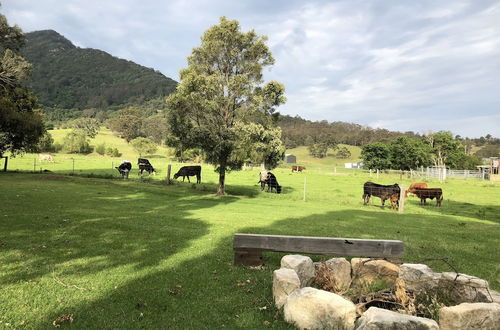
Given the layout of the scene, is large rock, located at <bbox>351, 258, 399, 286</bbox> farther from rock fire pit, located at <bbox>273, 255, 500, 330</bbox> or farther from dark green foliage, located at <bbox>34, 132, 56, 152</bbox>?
dark green foliage, located at <bbox>34, 132, 56, 152</bbox>

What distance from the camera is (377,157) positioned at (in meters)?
94.8

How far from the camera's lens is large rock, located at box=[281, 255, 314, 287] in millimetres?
6039

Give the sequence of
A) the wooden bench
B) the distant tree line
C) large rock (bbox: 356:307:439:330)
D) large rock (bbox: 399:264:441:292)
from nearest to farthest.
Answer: large rock (bbox: 356:307:439:330) < large rock (bbox: 399:264:441:292) < the wooden bench < the distant tree line

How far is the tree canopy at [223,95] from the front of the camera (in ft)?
77.9

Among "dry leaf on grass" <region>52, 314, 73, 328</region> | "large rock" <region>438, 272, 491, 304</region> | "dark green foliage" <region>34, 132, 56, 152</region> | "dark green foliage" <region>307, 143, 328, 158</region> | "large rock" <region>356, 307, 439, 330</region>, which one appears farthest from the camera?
"dark green foliage" <region>307, 143, 328, 158</region>

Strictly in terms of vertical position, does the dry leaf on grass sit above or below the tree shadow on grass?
above

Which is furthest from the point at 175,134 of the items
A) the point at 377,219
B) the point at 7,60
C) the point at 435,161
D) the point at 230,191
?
the point at 435,161

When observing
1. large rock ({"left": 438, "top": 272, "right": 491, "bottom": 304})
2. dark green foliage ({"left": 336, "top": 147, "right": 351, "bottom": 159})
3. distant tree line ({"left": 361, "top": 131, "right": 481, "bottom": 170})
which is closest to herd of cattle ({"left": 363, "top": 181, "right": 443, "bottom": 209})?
large rock ({"left": 438, "top": 272, "right": 491, "bottom": 304})

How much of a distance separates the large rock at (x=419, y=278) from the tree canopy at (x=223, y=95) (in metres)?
18.3

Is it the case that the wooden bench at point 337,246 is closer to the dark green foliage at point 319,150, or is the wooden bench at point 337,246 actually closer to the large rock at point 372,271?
the large rock at point 372,271

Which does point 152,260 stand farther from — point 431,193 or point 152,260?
point 431,193

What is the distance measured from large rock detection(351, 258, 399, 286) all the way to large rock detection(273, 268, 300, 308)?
1.80 metres

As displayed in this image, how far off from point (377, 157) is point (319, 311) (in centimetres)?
9770

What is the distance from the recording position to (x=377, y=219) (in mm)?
16328
